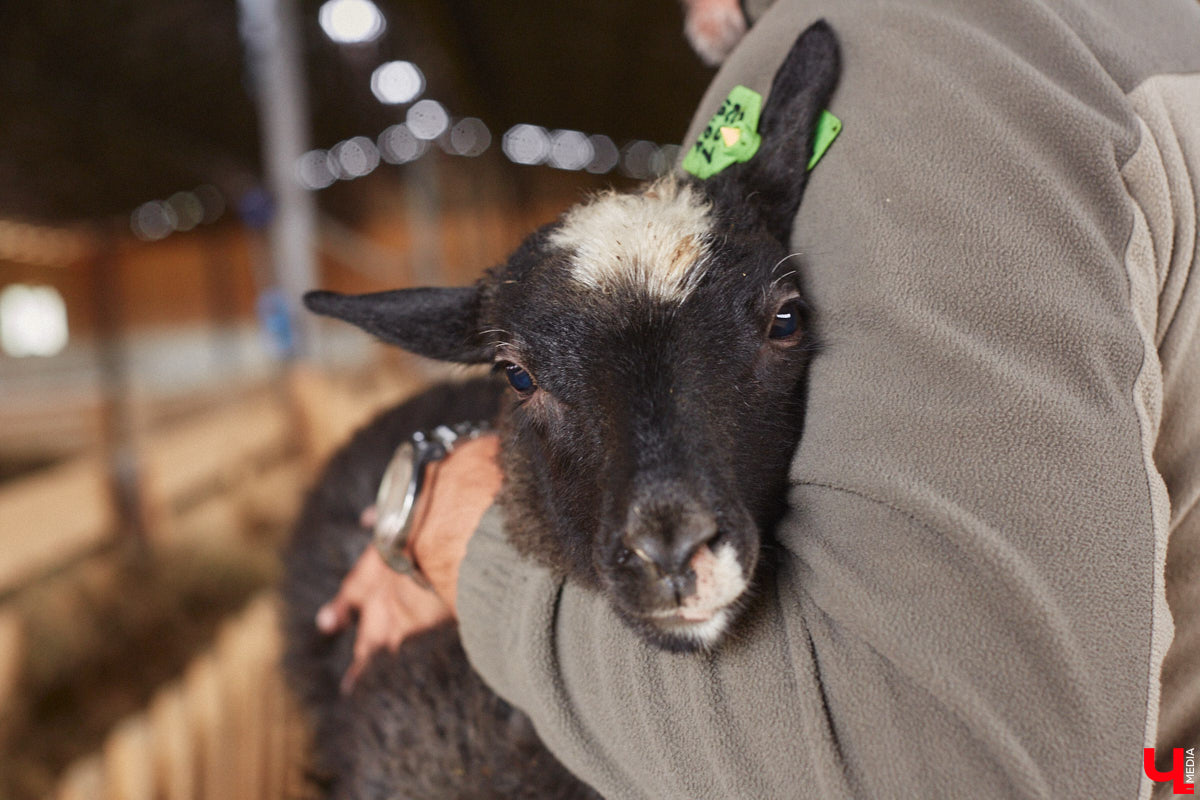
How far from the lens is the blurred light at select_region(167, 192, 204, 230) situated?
10.4m

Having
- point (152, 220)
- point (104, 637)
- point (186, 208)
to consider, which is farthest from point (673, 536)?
point (152, 220)

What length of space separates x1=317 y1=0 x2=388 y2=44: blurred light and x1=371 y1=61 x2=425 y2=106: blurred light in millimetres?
1127

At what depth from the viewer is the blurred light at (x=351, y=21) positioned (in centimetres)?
594

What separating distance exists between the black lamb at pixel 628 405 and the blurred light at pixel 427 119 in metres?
8.53

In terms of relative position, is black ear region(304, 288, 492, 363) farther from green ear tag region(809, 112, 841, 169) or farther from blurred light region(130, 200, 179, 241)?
blurred light region(130, 200, 179, 241)

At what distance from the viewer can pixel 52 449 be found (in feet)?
20.8

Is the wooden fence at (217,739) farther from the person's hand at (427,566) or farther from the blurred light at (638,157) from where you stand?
the blurred light at (638,157)

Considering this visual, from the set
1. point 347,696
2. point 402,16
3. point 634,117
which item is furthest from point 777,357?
point 634,117

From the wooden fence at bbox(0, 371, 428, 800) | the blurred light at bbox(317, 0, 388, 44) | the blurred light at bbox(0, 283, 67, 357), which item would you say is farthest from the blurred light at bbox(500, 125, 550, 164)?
the wooden fence at bbox(0, 371, 428, 800)

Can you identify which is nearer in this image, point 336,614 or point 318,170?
point 336,614

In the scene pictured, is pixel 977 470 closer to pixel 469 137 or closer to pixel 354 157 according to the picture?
pixel 469 137

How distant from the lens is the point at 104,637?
307 cm

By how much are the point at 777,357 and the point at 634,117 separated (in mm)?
11032

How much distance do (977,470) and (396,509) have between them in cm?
97
